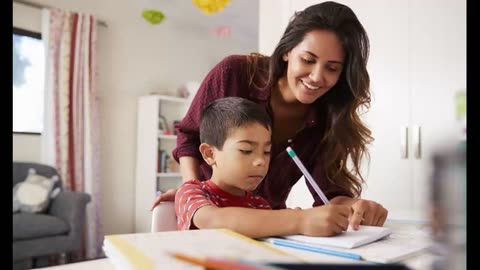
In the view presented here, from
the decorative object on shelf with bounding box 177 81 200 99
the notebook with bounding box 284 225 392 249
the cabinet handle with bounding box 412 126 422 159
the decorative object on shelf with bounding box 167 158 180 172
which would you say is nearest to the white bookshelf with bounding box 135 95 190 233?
the decorative object on shelf with bounding box 167 158 180 172

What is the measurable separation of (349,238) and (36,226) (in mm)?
2583

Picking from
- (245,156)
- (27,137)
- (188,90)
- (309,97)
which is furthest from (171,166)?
(245,156)

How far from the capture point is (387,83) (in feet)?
5.83

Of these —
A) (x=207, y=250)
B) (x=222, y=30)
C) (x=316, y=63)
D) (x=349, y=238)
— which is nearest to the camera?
(x=207, y=250)

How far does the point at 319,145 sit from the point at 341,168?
0.22 ft

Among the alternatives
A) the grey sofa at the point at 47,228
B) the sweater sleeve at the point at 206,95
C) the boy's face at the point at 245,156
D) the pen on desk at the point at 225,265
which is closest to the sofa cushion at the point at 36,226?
the grey sofa at the point at 47,228

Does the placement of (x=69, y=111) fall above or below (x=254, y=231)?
above

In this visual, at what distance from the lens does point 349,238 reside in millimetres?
497

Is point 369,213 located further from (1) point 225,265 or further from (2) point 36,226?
(2) point 36,226

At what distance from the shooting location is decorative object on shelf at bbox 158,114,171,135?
12.7ft

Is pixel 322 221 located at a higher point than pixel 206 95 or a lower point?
lower

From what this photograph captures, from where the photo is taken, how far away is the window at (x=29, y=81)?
3.07 metres

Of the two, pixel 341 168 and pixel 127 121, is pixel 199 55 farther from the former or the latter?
pixel 341 168
